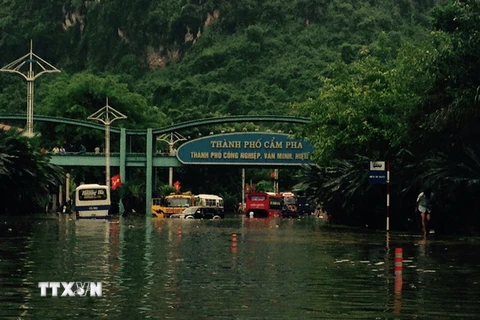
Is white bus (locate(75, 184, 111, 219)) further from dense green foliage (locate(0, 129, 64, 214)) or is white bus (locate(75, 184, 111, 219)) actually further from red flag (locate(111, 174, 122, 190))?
red flag (locate(111, 174, 122, 190))

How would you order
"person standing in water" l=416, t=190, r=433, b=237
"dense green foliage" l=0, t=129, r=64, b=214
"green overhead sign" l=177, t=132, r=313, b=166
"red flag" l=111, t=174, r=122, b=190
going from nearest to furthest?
1. "person standing in water" l=416, t=190, r=433, b=237
2. "dense green foliage" l=0, t=129, r=64, b=214
3. "green overhead sign" l=177, t=132, r=313, b=166
4. "red flag" l=111, t=174, r=122, b=190

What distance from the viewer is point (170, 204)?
9794cm

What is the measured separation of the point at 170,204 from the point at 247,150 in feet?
24.9

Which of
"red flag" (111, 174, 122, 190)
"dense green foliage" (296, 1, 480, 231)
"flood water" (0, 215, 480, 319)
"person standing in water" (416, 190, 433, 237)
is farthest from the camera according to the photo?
"red flag" (111, 174, 122, 190)

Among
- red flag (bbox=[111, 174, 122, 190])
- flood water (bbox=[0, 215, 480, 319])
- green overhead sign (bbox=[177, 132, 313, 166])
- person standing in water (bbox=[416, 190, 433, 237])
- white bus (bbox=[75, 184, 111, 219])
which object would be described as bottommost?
flood water (bbox=[0, 215, 480, 319])

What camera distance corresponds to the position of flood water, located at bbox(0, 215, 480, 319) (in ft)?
53.2

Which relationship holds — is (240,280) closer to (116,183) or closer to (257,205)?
(116,183)

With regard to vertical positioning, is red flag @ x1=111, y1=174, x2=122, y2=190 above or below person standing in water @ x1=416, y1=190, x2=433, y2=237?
above

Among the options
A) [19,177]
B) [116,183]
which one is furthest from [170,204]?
[19,177]

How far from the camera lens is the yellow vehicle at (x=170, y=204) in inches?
3740

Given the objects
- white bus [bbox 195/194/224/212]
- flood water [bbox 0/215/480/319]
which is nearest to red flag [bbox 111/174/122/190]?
white bus [bbox 195/194/224/212]

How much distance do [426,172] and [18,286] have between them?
27755 millimetres

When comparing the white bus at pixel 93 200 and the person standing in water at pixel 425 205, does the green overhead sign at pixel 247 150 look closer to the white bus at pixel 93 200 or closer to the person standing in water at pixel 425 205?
the white bus at pixel 93 200

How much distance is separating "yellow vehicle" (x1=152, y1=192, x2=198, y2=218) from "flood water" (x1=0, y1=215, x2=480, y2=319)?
59805 millimetres
